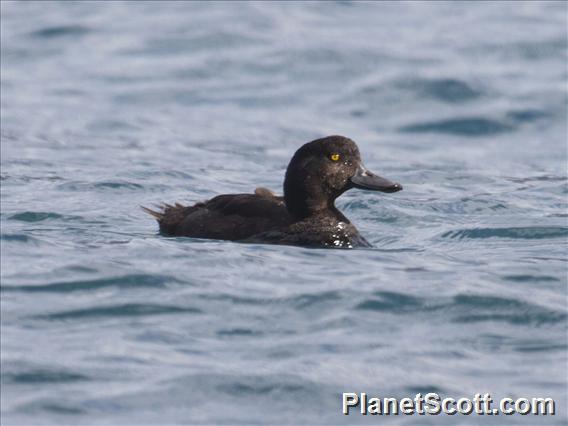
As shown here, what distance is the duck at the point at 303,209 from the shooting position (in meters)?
8.82

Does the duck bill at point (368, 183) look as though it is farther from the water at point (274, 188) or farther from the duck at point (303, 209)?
the water at point (274, 188)

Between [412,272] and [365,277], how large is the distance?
0.36 m

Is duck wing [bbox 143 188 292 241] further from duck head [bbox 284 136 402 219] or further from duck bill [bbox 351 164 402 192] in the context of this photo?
duck bill [bbox 351 164 402 192]

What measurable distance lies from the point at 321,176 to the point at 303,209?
232mm

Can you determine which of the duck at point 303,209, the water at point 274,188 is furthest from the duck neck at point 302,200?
the water at point 274,188

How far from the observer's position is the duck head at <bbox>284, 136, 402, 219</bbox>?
29.3 feet

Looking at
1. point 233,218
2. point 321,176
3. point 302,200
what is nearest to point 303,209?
point 302,200

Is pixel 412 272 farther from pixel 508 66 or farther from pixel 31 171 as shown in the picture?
pixel 508 66

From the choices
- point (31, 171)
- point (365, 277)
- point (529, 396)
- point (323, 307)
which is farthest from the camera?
point (31, 171)

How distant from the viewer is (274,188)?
12.4 meters

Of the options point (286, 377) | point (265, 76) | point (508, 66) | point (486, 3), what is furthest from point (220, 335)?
point (486, 3)

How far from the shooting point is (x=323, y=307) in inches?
295

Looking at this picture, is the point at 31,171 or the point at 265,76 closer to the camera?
the point at 31,171

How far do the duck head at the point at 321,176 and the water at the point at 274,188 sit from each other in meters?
0.40
